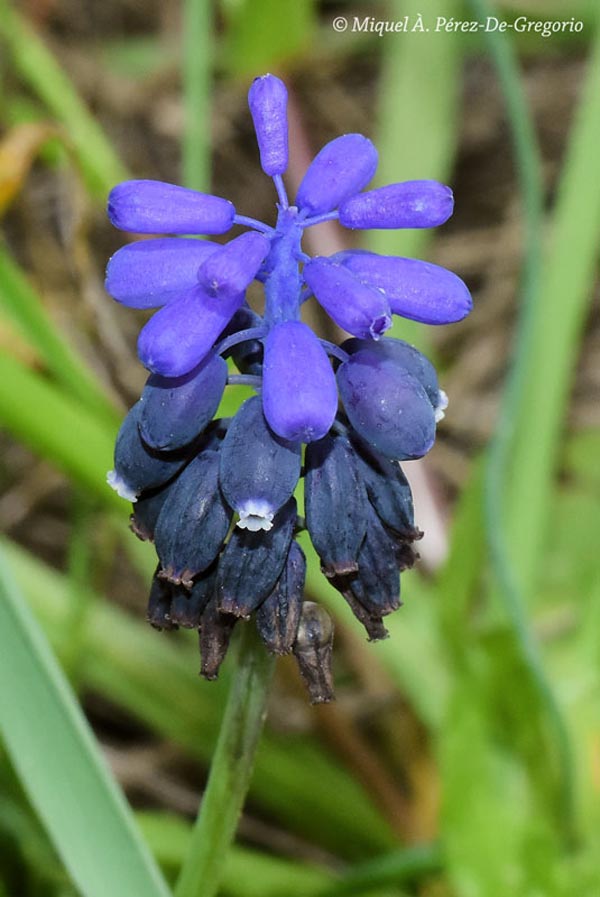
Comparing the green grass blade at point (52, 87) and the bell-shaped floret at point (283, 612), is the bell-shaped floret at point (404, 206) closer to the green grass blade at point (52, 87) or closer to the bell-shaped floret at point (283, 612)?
the bell-shaped floret at point (283, 612)

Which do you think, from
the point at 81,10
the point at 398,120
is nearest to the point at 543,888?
the point at 398,120

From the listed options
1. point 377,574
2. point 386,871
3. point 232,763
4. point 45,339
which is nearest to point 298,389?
point 377,574

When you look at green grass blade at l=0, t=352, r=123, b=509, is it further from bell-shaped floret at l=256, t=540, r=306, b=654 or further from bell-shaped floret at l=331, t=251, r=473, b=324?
bell-shaped floret at l=331, t=251, r=473, b=324

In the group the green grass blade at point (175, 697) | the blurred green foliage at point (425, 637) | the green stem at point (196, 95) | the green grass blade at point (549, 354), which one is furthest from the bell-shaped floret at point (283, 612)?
the green stem at point (196, 95)

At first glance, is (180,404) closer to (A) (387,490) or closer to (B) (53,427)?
(A) (387,490)

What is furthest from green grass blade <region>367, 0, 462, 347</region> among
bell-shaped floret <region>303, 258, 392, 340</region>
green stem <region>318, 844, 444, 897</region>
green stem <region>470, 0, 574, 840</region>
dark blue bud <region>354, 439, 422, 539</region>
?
bell-shaped floret <region>303, 258, 392, 340</region>
